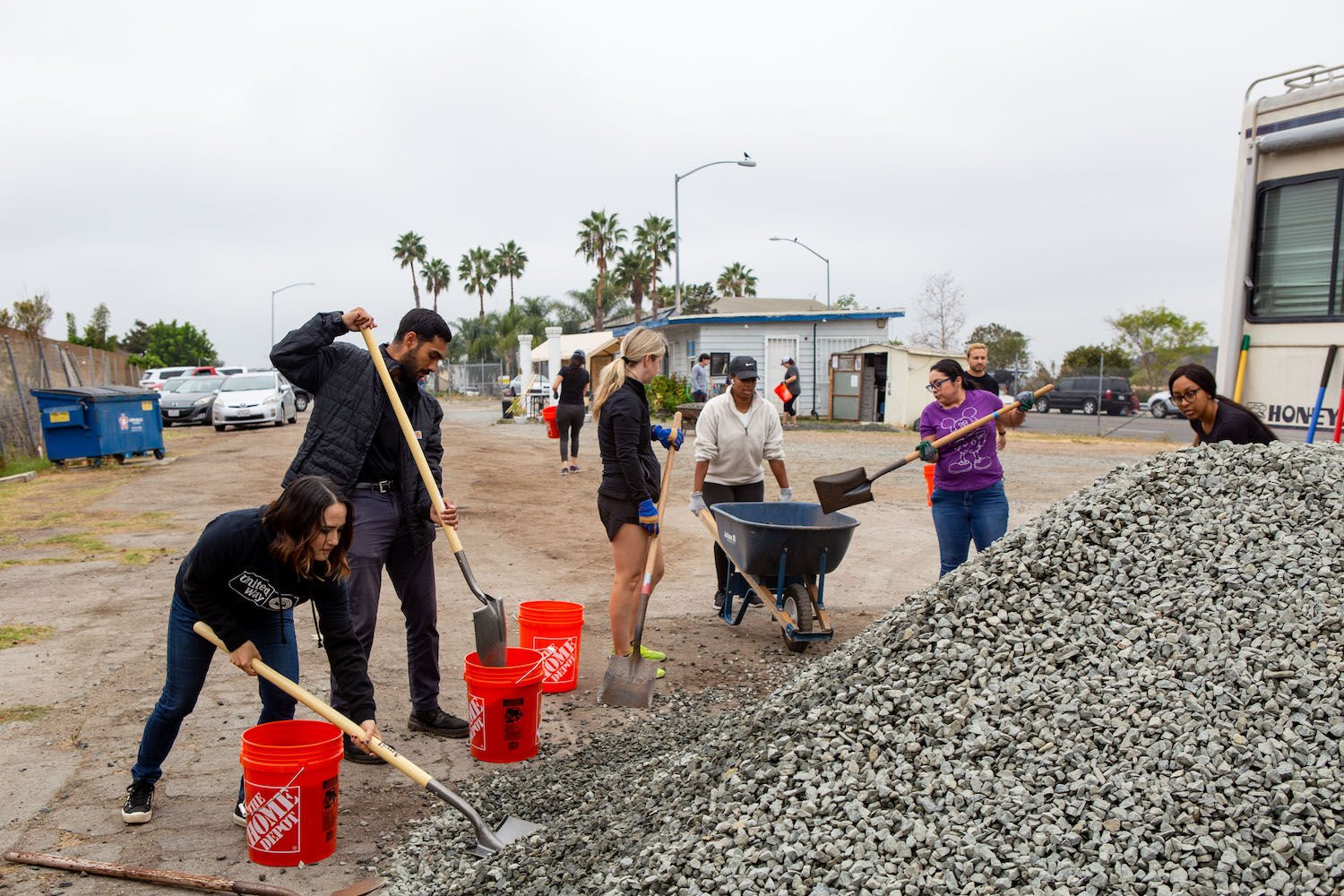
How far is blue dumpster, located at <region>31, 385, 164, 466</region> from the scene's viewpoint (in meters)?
15.0

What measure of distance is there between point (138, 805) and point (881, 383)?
24.1 meters

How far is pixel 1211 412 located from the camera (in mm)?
4938

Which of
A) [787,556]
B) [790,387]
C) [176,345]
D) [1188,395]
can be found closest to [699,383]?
[790,387]

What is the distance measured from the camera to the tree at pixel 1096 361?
4625 centimetres

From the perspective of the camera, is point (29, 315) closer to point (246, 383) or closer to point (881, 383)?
point (246, 383)

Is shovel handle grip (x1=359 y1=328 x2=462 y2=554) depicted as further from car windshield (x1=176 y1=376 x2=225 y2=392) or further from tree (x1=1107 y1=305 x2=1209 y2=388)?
tree (x1=1107 y1=305 x2=1209 y2=388)

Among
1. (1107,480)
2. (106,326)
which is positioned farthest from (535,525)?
(106,326)

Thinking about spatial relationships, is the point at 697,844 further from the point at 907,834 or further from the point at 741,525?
the point at 741,525

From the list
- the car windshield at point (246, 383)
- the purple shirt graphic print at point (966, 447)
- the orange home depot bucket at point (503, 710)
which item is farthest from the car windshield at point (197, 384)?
the orange home depot bucket at point (503, 710)

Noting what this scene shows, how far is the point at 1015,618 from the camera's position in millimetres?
3586

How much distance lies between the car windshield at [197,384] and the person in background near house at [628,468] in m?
25.0

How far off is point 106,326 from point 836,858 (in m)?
70.9

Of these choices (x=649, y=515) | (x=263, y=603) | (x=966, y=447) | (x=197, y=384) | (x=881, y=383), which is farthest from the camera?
(x=197, y=384)

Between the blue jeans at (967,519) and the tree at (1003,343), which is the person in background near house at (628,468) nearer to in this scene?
the blue jeans at (967,519)
